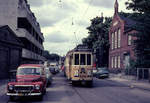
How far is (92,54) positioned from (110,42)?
37.7 meters

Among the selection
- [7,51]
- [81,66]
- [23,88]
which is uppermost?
[7,51]

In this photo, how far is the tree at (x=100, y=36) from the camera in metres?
61.6

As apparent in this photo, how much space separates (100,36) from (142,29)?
3373 centimetres

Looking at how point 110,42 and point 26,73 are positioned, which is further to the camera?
point 110,42

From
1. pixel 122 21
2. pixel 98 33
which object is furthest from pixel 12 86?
pixel 98 33

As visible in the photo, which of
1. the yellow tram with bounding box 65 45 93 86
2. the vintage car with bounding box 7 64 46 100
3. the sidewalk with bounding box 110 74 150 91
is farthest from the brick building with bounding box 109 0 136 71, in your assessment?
the vintage car with bounding box 7 64 46 100

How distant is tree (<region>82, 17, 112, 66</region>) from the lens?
61.6m

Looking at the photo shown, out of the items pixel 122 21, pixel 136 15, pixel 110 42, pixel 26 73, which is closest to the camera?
pixel 26 73

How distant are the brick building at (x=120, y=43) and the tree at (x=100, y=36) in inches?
159

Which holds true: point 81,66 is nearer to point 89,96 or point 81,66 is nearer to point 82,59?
point 82,59

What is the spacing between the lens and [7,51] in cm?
3127

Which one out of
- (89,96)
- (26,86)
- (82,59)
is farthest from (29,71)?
(82,59)

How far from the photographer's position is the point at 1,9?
44562 mm

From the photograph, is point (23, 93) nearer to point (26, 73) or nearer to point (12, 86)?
point (12, 86)
